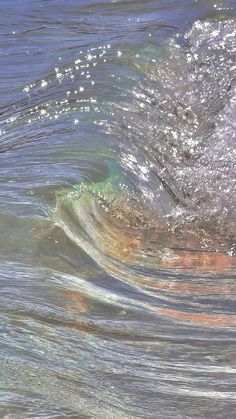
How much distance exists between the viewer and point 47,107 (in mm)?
6004

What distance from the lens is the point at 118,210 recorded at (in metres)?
4.39

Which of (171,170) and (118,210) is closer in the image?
(118,210)

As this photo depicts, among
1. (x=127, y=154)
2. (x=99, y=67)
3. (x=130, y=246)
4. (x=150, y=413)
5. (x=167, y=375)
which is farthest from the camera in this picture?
(x=99, y=67)

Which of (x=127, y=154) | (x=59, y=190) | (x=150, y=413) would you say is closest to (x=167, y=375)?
(x=150, y=413)

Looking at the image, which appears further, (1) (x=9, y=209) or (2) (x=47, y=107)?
(2) (x=47, y=107)

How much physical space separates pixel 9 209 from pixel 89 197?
1.84ft

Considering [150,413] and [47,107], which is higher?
[47,107]

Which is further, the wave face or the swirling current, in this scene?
the wave face

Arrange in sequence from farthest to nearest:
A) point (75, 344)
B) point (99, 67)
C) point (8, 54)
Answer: point (8, 54)
point (99, 67)
point (75, 344)

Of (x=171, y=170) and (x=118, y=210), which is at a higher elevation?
(x=171, y=170)

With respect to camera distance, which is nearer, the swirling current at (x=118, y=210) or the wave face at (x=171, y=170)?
the swirling current at (x=118, y=210)

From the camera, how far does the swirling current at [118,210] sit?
2518 mm

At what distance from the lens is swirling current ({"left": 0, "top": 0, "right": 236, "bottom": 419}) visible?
2.52m

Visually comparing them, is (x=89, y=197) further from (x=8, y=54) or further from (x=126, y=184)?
(x=8, y=54)
